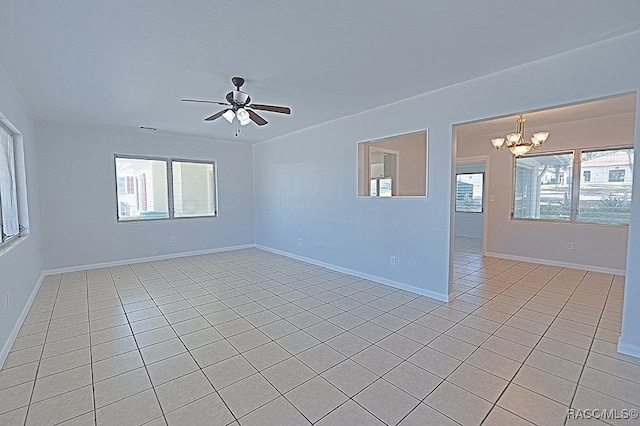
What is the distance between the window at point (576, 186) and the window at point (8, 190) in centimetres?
740

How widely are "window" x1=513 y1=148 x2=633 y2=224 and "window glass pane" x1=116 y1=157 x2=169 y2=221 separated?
22.9 ft

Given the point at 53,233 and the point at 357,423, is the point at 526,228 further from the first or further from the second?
the point at 53,233

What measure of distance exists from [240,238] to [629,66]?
21.8 feet

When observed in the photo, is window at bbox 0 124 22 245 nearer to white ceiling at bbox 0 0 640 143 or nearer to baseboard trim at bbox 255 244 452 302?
white ceiling at bbox 0 0 640 143

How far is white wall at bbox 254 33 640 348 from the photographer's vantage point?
2.46m

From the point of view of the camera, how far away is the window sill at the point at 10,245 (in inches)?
102

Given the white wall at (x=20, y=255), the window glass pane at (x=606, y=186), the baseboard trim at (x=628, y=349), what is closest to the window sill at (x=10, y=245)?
the white wall at (x=20, y=255)

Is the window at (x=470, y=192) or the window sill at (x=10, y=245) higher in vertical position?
the window at (x=470, y=192)

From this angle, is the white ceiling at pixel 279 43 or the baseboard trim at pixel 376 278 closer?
the white ceiling at pixel 279 43

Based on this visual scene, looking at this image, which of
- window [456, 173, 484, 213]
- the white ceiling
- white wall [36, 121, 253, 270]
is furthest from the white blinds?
window [456, 173, 484, 213]

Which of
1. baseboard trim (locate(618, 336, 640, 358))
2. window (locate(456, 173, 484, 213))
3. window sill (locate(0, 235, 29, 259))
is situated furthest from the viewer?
window (locate(456, 173, 484, 213))

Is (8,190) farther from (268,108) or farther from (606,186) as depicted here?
(606,186)

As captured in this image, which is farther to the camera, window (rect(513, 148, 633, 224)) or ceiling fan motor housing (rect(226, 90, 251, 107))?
window (rect(513, 148, 633, 224))

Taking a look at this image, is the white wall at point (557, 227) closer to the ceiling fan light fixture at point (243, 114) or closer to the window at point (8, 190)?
the ceiling fan light fixture at point (243, 114)
